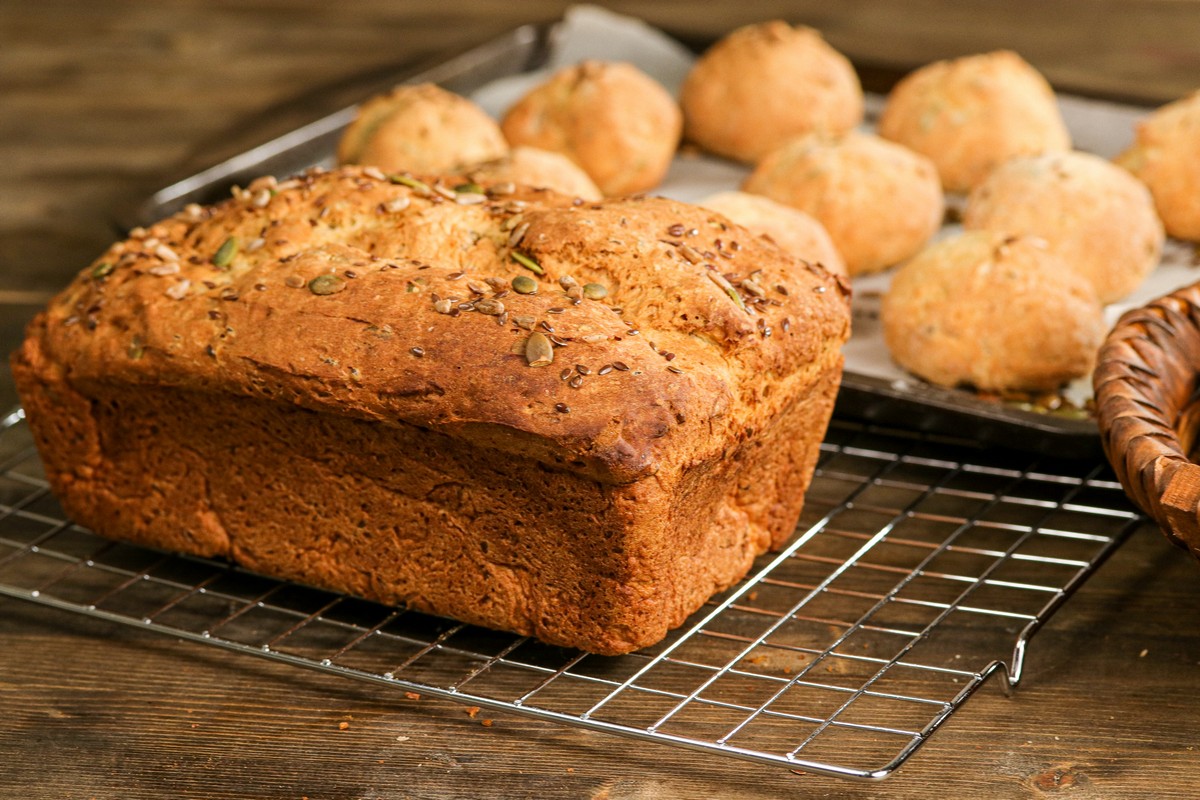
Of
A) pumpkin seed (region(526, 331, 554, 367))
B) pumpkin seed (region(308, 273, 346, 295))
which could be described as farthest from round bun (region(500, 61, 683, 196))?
pumpkin seed (region(526, 331, 554, 367))

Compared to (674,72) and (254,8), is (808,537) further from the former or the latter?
(254,8)

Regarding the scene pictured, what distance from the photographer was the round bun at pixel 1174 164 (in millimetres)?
2910

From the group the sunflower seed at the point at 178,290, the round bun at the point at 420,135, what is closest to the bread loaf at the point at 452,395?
the sunflower seed at the point at 178,290

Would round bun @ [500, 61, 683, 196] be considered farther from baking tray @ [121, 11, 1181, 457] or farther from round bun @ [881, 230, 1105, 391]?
round bun @ [881, 230, 1105, 391]

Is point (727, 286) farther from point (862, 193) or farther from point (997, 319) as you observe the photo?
point (862, 193)

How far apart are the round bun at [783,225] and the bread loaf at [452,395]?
0.49 m

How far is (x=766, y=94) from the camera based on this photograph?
320 centimetres

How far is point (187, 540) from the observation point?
6.63ft

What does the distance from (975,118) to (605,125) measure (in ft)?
2.70

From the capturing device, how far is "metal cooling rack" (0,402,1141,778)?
170 centimetres

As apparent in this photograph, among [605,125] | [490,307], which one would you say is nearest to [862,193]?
[605,125]

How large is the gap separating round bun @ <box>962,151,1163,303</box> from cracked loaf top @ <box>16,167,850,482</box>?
2.82ft

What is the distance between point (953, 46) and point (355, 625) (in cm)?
322

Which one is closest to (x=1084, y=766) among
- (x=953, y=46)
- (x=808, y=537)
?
(x=808, y=537)
